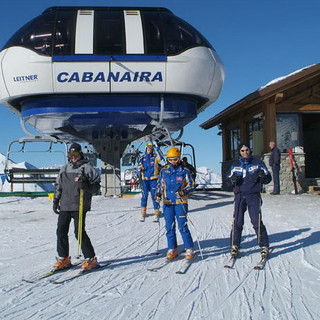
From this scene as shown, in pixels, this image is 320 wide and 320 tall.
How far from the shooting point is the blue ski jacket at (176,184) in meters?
5.29

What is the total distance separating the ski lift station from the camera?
397 inches

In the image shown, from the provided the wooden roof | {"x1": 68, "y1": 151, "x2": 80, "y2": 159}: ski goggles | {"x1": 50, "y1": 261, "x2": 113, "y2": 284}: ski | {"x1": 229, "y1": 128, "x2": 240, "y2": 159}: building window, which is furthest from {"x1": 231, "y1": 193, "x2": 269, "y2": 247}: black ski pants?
{"x1": 229, "y1": 128, "x2": 240, "y2": 159}: building window

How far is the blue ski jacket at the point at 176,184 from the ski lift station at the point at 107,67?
5.39m

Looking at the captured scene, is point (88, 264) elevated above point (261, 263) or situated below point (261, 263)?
above

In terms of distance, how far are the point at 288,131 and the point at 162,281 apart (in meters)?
11.9

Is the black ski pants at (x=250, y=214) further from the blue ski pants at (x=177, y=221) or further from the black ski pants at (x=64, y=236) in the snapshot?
the black ski pants at (x=64, y=236)

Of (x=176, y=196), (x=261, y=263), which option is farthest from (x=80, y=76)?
(x=261, y=263)

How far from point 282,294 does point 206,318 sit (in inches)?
41.2

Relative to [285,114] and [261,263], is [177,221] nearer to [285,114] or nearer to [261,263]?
[261,263]

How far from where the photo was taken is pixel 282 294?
13.1 feet

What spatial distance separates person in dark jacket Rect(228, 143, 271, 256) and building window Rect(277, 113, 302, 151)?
10137mm

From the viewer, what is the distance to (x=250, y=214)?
5281 mm

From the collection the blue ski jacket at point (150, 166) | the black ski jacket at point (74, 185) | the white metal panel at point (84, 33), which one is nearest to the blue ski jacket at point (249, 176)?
the black ski jacket at point (74, 185)

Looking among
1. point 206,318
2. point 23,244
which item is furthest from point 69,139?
point 206,318
